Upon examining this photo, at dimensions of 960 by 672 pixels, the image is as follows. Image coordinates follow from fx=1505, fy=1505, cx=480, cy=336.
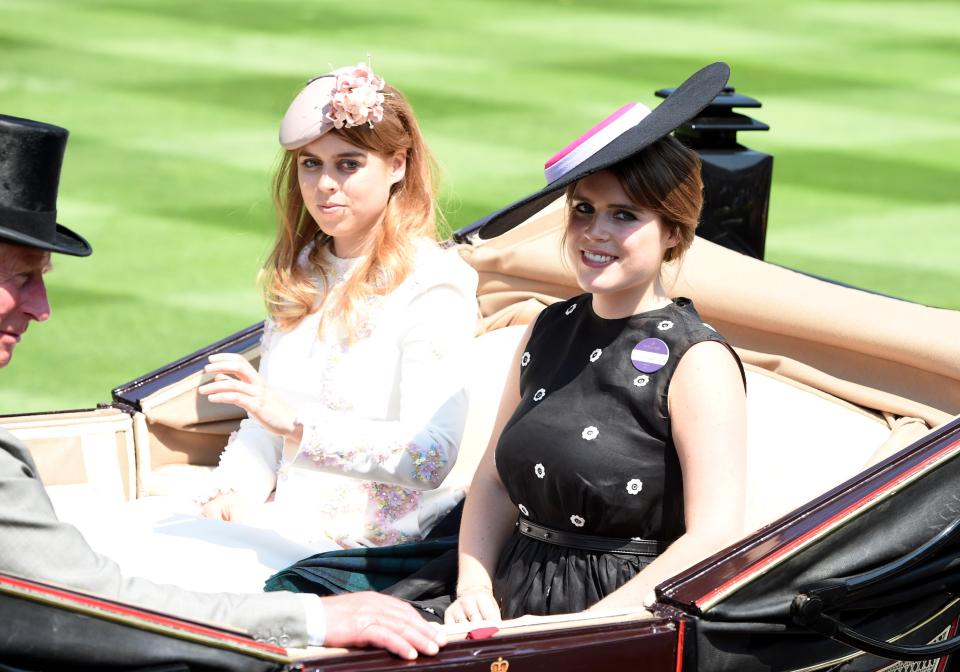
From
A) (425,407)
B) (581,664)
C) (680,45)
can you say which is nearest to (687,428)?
(581,664)

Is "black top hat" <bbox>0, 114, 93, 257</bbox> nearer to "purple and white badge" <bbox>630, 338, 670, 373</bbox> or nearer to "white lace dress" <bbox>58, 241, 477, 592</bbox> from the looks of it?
"white lace dress" <bbox>58, 241, 477, 592</bbox>

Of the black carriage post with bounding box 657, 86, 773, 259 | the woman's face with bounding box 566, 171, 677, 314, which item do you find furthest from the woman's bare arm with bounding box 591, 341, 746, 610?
the black carriage post with bounding box 657, 86, 773, 259

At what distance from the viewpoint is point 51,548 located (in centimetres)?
226

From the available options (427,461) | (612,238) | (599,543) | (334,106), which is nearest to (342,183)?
(334,106)

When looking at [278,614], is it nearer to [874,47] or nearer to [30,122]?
[30,122]

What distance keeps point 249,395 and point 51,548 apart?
0.82 m

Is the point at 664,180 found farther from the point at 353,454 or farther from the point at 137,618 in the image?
the point at 137,618

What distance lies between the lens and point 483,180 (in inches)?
311

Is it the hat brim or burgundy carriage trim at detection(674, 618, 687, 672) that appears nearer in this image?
the hat brim

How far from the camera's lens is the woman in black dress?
2.66 meters

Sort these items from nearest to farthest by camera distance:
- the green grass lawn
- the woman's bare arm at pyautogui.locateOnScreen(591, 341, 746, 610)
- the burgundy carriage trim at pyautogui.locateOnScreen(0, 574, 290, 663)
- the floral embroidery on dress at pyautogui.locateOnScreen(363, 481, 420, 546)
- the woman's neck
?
the burgundy carriage trim at pyautogui.locateOnScreen(0, 574, 290, 663), the woman's bare arm at pyautogui.locateOnScreen(591, 341, 746, 610), the woman's neck, the floral embroidery on dress at pyautogui.locateOnScreen(363, 481, 420, 546), the green grass lawn

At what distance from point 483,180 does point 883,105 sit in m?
2.93

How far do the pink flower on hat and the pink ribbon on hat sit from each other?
56cm

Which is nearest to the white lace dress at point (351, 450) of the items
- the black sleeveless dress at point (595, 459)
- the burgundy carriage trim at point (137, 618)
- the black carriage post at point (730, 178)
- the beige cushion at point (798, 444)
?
the black sleeveless dress at point (595, 459)
